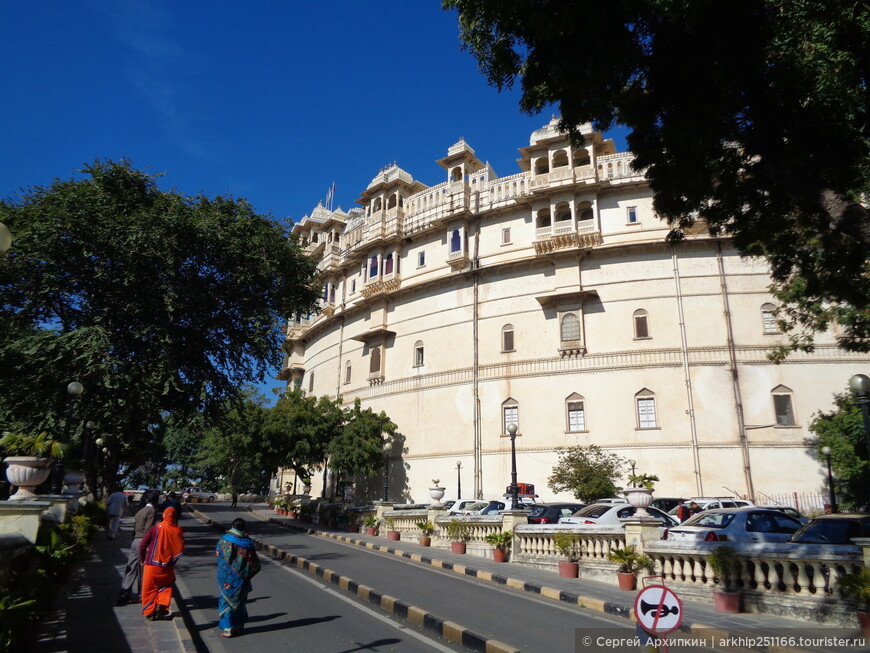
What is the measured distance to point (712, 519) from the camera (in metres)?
12.8

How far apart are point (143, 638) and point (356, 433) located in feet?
87.1

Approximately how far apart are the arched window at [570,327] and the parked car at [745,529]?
18212 mm

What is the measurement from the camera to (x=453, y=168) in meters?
36.7

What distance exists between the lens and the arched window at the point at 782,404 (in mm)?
26625

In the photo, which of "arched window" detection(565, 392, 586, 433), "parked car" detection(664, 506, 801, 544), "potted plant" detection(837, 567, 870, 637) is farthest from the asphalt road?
"arched window" detection(565, 392, 586, 433)

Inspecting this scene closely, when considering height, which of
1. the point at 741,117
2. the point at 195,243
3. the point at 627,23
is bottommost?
the point at 741,117

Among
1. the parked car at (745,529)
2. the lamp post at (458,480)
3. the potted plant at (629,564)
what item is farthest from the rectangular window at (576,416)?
the potted plant at (629,564)

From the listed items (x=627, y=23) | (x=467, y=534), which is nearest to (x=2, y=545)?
(x=627, y=23)

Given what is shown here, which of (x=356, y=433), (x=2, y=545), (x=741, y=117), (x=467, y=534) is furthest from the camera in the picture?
(x=356, y=433)

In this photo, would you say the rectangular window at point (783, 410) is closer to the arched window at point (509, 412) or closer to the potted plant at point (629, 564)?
the arched window at point (509, 412)

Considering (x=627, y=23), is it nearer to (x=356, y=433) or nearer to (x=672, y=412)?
(x=672, y=412)

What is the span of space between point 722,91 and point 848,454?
22662mm

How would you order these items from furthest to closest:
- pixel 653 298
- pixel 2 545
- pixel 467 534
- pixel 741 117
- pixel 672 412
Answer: pixel 653 298, pixel 672 412, pixel 467 534, pixel 741 117, pixel 2 545

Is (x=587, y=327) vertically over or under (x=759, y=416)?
over
